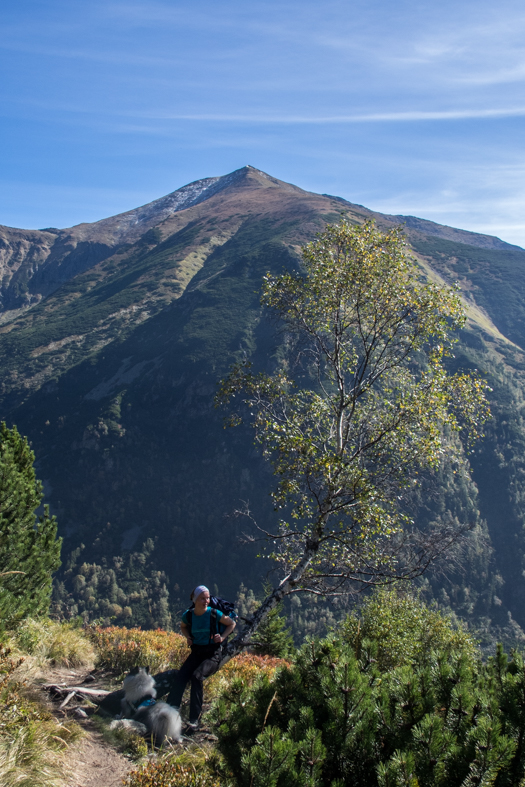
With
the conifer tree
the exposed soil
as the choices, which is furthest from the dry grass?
the conifer tree

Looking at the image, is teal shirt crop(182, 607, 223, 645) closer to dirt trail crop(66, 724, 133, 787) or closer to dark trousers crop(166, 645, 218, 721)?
dark trousers crop(166, 645, 218, 721)

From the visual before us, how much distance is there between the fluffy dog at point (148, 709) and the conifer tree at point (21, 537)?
410 centimetres

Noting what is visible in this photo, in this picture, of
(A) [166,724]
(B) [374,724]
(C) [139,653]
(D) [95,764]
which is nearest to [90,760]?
(D) [95,764]

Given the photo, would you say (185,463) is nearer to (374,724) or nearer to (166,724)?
(166,724)

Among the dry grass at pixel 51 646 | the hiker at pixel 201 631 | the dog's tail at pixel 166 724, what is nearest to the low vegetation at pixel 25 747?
the dog's tail at pixel 166 724

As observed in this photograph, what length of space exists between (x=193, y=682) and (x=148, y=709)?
2.40ft

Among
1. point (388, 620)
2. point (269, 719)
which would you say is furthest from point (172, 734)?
point (388, 620)

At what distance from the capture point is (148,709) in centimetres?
678

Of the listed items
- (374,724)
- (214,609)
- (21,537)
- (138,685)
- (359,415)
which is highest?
(359,415)

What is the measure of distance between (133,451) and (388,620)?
16393cm

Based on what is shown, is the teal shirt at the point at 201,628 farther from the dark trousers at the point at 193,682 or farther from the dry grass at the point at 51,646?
the dry grass at the point at 51,646

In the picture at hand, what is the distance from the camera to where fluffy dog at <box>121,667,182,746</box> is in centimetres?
633

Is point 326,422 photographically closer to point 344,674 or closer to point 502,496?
point 344,674

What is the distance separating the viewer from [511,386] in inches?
5699
